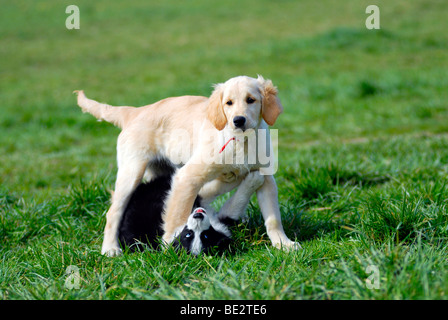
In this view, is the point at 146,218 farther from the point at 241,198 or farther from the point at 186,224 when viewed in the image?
the point at 241,198

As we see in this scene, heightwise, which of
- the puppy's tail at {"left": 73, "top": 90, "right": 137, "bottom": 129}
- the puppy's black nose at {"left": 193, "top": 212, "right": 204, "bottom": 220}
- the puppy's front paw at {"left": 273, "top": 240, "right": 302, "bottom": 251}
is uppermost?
the puppy's tail at {"left": 73, "top": 90, "right": 137, "bottom": 129}

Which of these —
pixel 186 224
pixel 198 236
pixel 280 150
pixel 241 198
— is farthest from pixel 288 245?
pixel 280 150

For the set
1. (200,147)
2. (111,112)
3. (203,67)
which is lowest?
(200,147)

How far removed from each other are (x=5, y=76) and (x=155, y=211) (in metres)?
12.9

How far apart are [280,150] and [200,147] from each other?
11.6 feet

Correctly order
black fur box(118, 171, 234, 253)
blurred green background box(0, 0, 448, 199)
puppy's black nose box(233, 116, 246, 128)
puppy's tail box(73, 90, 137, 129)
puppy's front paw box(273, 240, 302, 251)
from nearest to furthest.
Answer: puppy's black nose box(233, 116, 246, 128), puppy's front paw box(273, 240, 302, 251), black fur box(118, 171, 234, 253), puppy's tail box(73, 90, 137, 129), blurred green background box(0, 0, 448, 199)

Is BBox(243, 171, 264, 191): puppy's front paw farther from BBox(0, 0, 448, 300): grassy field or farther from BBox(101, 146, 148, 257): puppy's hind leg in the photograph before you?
BBox(101, 146, 148, 257): puppy's hind leg

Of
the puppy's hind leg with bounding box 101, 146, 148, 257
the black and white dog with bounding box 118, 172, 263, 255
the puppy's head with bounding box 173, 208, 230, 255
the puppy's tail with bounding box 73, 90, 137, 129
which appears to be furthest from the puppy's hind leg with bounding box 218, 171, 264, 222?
the puppy's tail with bounding box 73, 90, 137, 129

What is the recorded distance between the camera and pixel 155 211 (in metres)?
3.72

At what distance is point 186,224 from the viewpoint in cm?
333

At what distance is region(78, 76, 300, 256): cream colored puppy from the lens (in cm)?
321

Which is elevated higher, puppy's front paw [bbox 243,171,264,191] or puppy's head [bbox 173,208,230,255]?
puppy's front paw [bbox 243,171,264,191]
